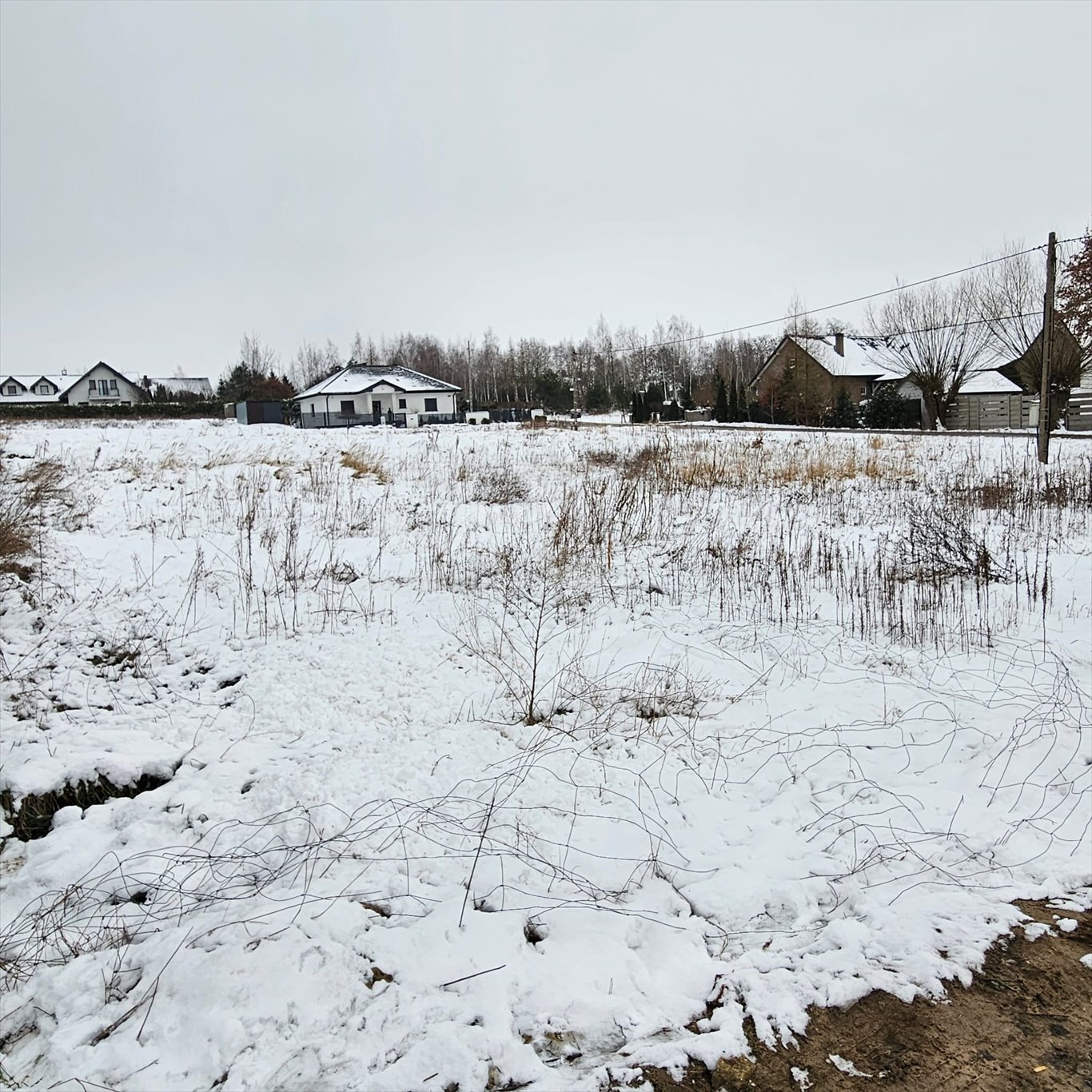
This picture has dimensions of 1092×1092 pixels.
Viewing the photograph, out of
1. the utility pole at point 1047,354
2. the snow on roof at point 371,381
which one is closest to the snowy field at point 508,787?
the utility pole at point 1047,354

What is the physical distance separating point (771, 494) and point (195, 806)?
32.9 feet

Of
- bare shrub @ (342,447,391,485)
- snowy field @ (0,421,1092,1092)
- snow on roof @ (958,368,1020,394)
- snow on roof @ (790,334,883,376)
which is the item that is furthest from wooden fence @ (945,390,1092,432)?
snowy field @ (0,421,1092,1092)

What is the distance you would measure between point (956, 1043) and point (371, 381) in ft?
183

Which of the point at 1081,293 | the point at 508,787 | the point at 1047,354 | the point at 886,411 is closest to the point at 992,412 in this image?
the point at 886,411

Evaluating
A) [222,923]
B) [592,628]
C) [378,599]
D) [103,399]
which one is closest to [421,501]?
[378,599]

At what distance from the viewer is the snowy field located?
2656 mm

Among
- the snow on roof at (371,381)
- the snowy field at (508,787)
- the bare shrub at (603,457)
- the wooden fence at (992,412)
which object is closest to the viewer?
the snowy field at (508,787)

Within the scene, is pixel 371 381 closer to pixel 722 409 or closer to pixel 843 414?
pixel 722 409

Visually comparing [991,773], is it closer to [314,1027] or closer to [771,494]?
[314,1027]

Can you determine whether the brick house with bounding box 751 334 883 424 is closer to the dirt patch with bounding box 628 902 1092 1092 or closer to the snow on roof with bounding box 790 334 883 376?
the snow on roof with bounding box 790 334 883 376

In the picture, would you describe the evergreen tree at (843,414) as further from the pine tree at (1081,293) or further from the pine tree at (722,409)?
the pine tree at (1081,293)

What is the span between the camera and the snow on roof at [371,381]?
5338cm

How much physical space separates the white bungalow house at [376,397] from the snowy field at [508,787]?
44.4m

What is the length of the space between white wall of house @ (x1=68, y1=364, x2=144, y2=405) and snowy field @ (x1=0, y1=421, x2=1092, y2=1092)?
73906 mm
